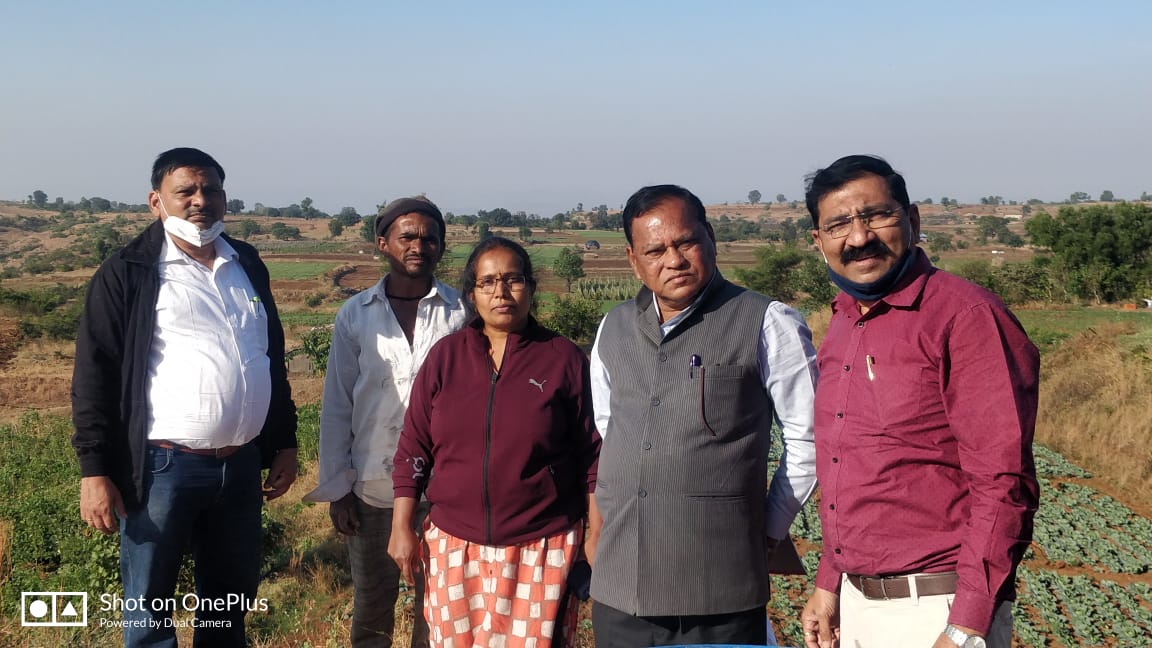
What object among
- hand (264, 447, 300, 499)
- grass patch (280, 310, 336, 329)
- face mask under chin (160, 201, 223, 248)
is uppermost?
face mask under chin (160, 201, 223, 248)

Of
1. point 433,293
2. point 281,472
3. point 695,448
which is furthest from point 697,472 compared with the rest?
point 281,472

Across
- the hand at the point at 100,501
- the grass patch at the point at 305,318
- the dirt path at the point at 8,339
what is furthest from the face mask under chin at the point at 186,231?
the grass patch at the point at 305,318

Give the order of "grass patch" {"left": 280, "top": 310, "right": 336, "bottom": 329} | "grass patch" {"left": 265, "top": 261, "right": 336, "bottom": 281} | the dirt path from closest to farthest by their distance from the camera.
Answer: the dirt path, "grass patch" {"left": 280, "top": 310, "right": 336, "bottom": 329}, "grass patch" {"left": 265, "top": 261, "right": 336, "bottom": 281}

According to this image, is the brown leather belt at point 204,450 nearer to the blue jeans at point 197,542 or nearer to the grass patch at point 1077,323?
the blue jeans at point 197,542

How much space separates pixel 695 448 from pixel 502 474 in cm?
63

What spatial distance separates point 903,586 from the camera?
182 centimetres

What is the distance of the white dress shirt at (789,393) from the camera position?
2129 mm

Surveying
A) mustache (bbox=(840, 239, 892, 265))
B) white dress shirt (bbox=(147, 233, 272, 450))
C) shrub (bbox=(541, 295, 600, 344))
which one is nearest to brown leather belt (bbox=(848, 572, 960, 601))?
mustache (bbox=(840, 239, 892, 265))

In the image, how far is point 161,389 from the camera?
9.10 ft

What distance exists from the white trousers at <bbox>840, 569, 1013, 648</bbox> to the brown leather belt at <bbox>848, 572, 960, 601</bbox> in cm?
1

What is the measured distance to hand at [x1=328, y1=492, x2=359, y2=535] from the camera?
2.99 metres

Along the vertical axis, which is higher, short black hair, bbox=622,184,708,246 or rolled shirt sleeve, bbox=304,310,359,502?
short black hair, bbox=622,184,708,246

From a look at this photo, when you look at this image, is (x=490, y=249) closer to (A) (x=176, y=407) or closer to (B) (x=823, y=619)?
(A) (x=176, y=407)

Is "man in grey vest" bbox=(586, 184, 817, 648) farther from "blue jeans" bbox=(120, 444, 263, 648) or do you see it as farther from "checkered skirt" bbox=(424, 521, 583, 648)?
"blue jeans" bbox=(120, 444, 263, 648)
